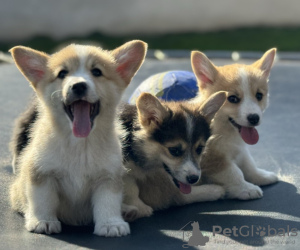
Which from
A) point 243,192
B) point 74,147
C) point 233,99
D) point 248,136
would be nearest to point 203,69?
point 233,99

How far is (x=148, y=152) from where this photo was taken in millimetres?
3752

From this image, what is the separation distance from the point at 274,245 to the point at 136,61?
4.34ft

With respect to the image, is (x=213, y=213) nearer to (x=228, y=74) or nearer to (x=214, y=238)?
(x=214, y=238)

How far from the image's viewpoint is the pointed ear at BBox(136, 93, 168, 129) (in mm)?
3660

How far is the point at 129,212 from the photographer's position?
3.66 metres

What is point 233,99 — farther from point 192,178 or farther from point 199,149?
point 192,178

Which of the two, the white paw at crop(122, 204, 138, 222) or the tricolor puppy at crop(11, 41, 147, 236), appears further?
the white paw at crop(122, 204, 138, 222)

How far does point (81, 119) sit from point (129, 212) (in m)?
0.65

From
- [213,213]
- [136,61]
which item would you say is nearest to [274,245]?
[213,213]

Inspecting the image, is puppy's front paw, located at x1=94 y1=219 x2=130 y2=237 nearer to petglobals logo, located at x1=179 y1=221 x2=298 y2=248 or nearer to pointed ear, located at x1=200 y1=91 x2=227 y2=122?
petglobals logo, located at x1=179 y1=221 x2=298 y2=248

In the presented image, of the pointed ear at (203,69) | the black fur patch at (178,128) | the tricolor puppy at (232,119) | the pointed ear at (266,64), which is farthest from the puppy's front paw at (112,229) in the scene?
the pointed ear at (266,64)

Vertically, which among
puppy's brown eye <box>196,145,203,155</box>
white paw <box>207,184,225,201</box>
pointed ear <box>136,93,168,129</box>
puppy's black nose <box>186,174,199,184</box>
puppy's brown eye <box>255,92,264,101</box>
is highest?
puppy's brown eye <box>255,92,264,101</box>

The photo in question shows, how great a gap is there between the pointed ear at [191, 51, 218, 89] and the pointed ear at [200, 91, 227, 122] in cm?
49

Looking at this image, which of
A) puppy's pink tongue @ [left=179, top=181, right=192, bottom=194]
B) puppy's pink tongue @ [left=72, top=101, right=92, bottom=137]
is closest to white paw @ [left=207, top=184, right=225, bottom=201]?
puppy's pink tongue @ [left=179, top=181, right=192, bottom=194]
